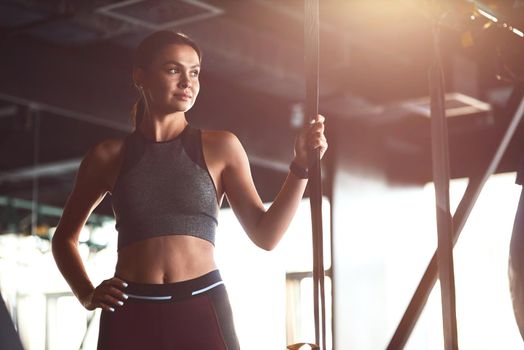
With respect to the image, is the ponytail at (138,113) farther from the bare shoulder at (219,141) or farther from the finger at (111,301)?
the finger at (111,301)

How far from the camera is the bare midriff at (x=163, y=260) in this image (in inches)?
76.7

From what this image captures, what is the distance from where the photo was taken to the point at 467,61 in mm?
7055

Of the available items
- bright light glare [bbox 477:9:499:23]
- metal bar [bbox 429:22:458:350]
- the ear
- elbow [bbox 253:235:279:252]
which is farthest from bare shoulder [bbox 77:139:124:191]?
bright light glare [bbox 477:9:499:23]

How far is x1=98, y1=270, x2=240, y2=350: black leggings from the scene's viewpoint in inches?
75.9

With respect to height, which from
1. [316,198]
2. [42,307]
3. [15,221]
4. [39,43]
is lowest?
[316,198]

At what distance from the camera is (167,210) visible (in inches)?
77.6

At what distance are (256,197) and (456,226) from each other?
702mm

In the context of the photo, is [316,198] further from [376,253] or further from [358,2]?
[376,253]

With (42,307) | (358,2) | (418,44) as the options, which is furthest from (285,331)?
(358,2)

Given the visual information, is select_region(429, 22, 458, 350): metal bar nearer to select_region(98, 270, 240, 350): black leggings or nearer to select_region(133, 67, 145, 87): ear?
select_region(98, 270, 240, 350): black leggings

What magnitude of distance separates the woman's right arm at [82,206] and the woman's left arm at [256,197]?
0.27 metres

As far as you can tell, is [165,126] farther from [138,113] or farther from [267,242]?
[267,242]

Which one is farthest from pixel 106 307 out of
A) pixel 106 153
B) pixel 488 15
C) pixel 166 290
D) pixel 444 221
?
pixel 488 15

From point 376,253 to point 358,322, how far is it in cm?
68
